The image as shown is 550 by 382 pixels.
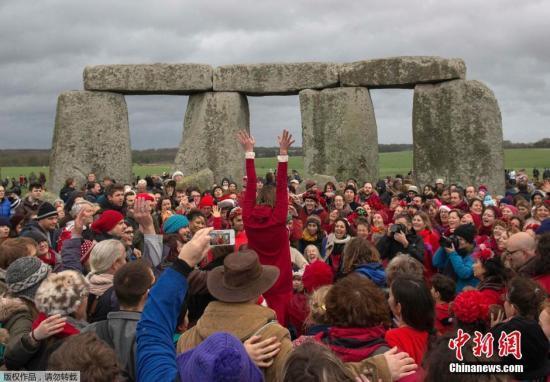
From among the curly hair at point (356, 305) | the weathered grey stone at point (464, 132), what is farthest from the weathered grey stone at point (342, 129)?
the curly hair at point (356, 305)

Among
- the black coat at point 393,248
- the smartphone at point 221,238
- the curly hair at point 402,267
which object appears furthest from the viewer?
the black coat at point 393,248

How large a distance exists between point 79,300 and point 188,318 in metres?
0.77

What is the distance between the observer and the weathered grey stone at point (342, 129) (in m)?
15.5

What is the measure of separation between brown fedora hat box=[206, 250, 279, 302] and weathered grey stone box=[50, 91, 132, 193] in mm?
13078

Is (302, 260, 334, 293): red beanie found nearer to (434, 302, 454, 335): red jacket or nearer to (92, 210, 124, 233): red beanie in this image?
(434, 302, 454, 335): red jacket

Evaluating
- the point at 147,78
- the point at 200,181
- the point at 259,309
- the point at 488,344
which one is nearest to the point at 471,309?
the point at 488,344

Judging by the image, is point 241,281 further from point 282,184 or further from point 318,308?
point 282,184

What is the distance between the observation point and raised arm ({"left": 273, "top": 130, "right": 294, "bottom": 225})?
505 centimetres

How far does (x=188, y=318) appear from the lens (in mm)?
3943

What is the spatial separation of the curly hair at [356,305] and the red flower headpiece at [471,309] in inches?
32.7

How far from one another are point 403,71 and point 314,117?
2344 millimetres

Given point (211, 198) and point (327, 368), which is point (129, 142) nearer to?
point (211, 198)

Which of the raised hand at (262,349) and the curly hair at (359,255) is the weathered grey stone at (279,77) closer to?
the curly hair at (359,255)

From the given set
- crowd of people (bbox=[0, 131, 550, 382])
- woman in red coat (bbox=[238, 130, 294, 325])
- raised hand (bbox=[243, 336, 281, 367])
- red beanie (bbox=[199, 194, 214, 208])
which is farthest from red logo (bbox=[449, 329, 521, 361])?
red beanie (bbox=[199, 194, 214, 208])
